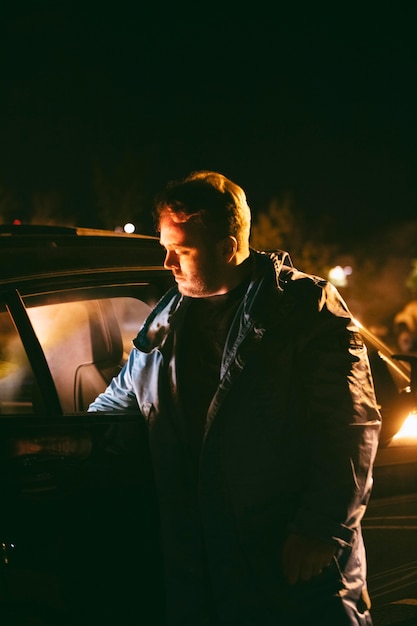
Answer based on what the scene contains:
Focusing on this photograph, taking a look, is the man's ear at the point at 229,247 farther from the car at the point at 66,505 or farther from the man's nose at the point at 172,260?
the car at the point at 66,505

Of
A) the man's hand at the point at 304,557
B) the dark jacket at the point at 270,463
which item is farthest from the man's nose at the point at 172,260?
the man's hand at the point at 304,557

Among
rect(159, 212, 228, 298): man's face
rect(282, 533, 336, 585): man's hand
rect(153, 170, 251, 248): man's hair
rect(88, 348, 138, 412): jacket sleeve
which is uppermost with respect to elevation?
rect(153, 170, 251, 248): man's hair

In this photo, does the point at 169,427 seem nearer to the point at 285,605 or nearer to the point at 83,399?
the point at 285,605

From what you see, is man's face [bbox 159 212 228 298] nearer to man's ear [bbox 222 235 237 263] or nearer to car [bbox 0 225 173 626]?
man's ear [bbox 222 235 237 263]

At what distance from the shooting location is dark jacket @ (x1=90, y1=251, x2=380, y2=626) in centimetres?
191

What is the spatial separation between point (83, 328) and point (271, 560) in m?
1.84

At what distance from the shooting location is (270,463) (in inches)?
76.2

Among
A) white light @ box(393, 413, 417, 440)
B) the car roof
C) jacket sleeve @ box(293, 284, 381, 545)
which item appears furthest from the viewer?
white light @ box(393, 413, 417, 440)

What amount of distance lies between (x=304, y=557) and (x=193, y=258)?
0.88 meters

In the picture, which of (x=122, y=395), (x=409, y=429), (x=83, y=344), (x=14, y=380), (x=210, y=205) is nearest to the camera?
(x=210, y=205)

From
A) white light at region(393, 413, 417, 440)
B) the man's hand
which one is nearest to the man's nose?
the man's hand

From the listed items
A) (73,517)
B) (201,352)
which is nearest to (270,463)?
(201,352)

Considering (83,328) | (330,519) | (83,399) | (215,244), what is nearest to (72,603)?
(330,519)

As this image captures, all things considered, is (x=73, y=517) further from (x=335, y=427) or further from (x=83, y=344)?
(x=83, y=344)
